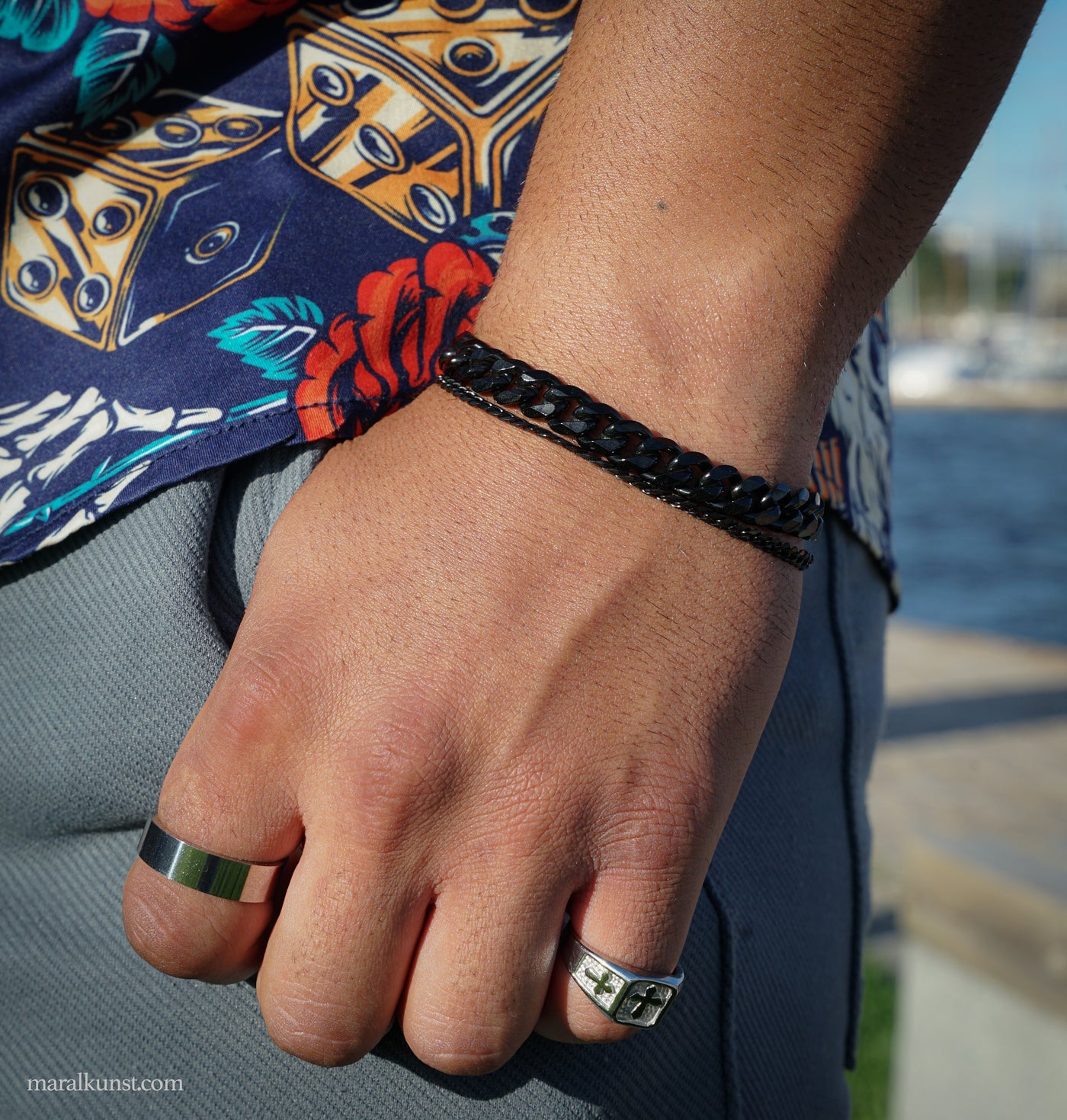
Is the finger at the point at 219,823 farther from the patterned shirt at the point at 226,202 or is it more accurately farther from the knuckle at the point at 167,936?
the patterned shirt at the point at 226,202

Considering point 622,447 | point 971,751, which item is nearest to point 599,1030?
point 622,447

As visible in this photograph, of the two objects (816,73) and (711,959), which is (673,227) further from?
(711,959)

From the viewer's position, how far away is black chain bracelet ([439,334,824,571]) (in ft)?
2.24

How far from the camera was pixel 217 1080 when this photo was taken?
806mm

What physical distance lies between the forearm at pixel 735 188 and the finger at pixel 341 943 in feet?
1.20

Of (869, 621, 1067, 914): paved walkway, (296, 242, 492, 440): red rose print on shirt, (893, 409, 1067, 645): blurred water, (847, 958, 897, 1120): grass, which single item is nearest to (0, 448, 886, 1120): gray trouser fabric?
(296, 242, 492, 440): red rose print on shirt

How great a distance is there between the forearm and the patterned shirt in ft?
0.43

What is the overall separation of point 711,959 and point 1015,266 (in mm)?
60720

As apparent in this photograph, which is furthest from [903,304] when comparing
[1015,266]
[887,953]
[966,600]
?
[887,953]

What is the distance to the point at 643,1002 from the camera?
2.26ft

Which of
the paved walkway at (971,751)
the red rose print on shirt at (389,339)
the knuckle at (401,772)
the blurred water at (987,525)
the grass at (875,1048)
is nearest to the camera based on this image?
the knuckle at (401,772)

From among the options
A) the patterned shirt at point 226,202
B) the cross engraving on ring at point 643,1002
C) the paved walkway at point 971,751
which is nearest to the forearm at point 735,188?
the patterned shirt at point 226,202

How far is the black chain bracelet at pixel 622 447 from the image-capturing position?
0.68 meters

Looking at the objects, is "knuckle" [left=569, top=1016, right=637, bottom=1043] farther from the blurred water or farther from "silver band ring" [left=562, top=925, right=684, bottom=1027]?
the blurred water
